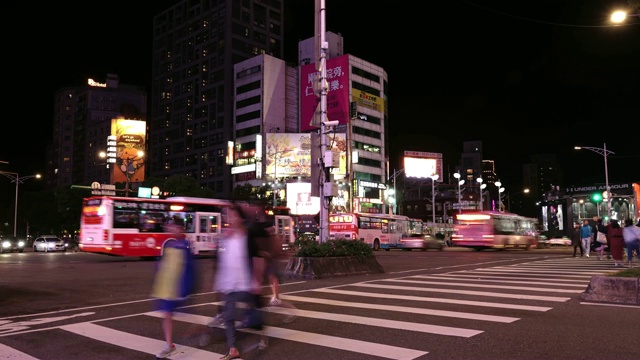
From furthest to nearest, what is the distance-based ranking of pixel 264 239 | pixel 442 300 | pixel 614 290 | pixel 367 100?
pixel 367 100 → pixel 442 300 → pixel 614 290 → pixel 264 239

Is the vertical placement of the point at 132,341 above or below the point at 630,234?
below

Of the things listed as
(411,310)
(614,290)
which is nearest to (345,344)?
(411,310)

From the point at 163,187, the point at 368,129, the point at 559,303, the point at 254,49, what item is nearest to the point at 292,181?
the point at 163,187

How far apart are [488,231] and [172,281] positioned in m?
35.2

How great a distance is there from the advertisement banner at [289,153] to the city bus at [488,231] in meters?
40.9

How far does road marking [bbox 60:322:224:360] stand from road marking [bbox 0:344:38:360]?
1023 mm

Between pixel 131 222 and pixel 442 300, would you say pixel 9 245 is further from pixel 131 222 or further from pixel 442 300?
pixel 442 300

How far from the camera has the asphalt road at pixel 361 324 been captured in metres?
6.27

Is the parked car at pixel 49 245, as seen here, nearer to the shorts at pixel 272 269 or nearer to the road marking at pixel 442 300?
the road marking at pixel 442 300

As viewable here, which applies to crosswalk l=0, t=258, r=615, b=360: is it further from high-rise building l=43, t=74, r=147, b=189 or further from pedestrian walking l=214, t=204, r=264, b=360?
high-rise building l=43, t=74, r=147, b=189

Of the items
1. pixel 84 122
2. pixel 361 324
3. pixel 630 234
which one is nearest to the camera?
pixel 361 324

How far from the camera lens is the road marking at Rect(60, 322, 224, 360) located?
6.23m

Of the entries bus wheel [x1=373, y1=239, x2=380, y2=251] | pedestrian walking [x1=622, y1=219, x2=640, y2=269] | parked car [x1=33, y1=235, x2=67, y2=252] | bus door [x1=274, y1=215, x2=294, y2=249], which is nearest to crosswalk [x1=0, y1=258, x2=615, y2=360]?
pedestrian walking [x1=622, y1=219, x2=640, y2=269]

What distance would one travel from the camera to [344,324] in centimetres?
791
